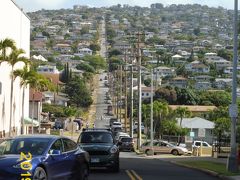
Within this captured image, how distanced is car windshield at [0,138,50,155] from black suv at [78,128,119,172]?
750 cm

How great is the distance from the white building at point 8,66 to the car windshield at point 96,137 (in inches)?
1290

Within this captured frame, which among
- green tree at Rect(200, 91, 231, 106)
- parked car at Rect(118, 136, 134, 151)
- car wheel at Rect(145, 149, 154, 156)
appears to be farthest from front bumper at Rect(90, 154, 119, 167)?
green tree at Rect(200, 91, 231, 106)

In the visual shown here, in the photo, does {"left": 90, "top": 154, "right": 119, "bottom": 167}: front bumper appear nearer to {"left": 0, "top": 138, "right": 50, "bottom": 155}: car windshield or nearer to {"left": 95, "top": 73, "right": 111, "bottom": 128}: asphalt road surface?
{"left": 0, "top": 138, "right": 50, "bottom": 155}: car windshield

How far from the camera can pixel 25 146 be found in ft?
50.9

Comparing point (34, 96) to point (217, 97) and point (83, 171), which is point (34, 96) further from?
point (83, 171)

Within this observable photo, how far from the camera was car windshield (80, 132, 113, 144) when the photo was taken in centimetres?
2444

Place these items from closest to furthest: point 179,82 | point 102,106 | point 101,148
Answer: point 101,148, point 102,106, point 179,82

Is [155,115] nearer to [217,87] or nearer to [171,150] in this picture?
[171,150]

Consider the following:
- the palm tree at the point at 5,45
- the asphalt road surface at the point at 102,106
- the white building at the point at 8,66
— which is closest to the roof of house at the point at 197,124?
the asphalt road surface at the point at 102,106

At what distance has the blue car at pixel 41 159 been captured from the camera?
45.8 ft

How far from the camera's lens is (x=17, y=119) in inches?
2721

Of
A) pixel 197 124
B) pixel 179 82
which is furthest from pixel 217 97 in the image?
pixel 179 82

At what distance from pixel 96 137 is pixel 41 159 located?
9864mm

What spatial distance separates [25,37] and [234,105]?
172ft
